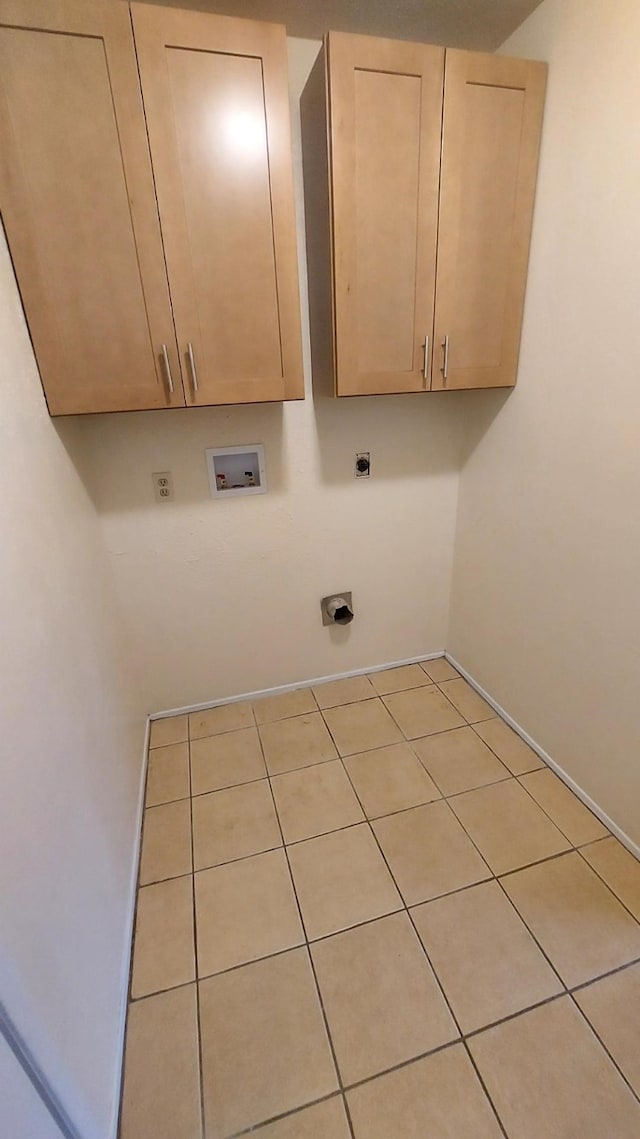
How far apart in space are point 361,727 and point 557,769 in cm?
76

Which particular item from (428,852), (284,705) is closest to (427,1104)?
(428,852)

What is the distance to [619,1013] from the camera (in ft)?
3.62

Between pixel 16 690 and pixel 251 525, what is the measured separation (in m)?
1.17

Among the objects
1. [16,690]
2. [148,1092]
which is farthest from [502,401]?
[148,1092]

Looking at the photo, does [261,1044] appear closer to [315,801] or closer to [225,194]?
[315,801]

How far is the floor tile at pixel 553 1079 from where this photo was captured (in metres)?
0.94

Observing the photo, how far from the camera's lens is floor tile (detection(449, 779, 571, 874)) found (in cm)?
146

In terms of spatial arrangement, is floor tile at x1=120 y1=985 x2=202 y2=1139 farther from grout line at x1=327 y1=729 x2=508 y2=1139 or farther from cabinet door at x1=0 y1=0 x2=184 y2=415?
cabinet door at x1=0 y1=0 x2=184 y2=415

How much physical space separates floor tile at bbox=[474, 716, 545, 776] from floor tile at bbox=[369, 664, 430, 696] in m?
0.38

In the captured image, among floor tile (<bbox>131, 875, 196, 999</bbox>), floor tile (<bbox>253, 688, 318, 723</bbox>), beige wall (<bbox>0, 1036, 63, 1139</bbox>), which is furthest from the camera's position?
floor tile (<bbox>253, 688, 318, 723</bbox>)

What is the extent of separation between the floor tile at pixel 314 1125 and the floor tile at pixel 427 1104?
27mm

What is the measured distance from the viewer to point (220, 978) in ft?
3.92

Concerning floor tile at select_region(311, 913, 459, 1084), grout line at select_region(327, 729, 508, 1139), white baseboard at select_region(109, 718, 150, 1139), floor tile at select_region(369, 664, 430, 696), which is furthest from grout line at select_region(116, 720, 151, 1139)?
floor tile at select_region(369, 664, 430, 696)

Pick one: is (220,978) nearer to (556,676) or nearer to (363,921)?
(363,921)
